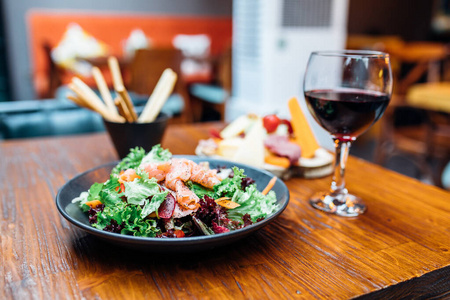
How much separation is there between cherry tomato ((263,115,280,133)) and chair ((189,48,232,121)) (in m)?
2.64

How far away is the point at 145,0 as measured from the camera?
5242 mm

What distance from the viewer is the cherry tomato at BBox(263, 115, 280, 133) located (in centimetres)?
108

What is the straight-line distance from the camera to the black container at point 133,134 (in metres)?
0.98

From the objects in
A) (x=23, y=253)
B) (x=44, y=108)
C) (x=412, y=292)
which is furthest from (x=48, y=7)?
(x=412, y=292)

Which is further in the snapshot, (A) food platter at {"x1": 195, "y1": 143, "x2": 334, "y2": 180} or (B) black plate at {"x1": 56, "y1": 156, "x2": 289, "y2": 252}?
(A) food platter at {"x1": 195, "y1": 143, "x2": 334, "y2": 180}

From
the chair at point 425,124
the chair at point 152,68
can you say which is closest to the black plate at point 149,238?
the chair at point 425,124

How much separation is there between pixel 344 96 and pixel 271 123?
0.33 m

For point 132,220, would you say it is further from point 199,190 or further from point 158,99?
point 158,99

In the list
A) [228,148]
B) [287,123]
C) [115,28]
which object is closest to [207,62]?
[115,28]

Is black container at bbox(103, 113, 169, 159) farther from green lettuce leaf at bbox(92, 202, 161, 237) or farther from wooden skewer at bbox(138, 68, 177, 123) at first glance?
green lettuce leaf at bbox(92, 202, 161, 237)

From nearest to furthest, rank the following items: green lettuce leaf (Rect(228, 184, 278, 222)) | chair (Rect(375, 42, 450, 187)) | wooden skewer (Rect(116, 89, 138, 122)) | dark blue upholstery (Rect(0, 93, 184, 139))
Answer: green lettuce leaf (Rect(228, 184, 278, 222)), wooden skewer (Rect(116, 89, 138, 122)), dark blue upholstery (Rect(0, 93, 184, 139)), chair (Rect(375, 42, 450, 187))

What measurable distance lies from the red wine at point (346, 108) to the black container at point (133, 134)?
0.41 meters

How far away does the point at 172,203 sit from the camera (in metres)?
0.58

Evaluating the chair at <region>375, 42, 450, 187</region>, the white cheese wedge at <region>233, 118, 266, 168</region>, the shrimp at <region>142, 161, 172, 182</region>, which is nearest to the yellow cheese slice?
the white cheese wedge at <region>233, 118, 266, 168</region>
